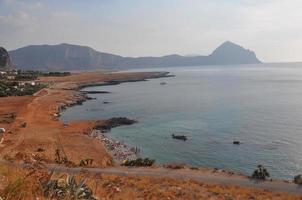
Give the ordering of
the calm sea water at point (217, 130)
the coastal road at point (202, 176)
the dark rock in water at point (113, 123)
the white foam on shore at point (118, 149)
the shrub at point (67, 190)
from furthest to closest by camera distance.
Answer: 1. the dark rock in water at point (113, 123)
2. the white foam on shore at point (118, 149)
3. the calm sea water at point (217, 130)
4. the coastal road at point (202, 176)
5. the shrub at point (67, 190)

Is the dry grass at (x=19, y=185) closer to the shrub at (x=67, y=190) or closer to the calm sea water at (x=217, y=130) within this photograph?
the shrub at (x=67, y=190)

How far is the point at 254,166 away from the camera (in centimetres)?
3488

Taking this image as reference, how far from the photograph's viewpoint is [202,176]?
25.8m

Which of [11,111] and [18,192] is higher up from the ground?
[18,192]

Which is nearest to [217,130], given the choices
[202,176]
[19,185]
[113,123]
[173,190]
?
[113,123]

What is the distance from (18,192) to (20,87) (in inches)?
4153

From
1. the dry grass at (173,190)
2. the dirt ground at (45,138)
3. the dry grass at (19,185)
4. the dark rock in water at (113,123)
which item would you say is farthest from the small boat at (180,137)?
the dry grass at (19,185)

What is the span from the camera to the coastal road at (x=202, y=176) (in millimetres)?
23547

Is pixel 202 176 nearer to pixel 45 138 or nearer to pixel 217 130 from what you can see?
pixel 45 138

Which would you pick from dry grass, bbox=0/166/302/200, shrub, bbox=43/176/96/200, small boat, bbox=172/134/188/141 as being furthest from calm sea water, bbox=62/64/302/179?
shrub, bbox=43/176/96/200

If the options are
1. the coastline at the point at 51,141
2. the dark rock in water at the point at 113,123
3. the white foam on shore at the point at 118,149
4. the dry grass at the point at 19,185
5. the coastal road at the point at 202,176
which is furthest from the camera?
the dark rock in water at the point at 113,123

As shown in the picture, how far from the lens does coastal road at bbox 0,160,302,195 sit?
23.5m

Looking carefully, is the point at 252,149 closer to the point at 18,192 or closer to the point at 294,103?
the point at 18,192

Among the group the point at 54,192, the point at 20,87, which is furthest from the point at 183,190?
the point at 20,87
